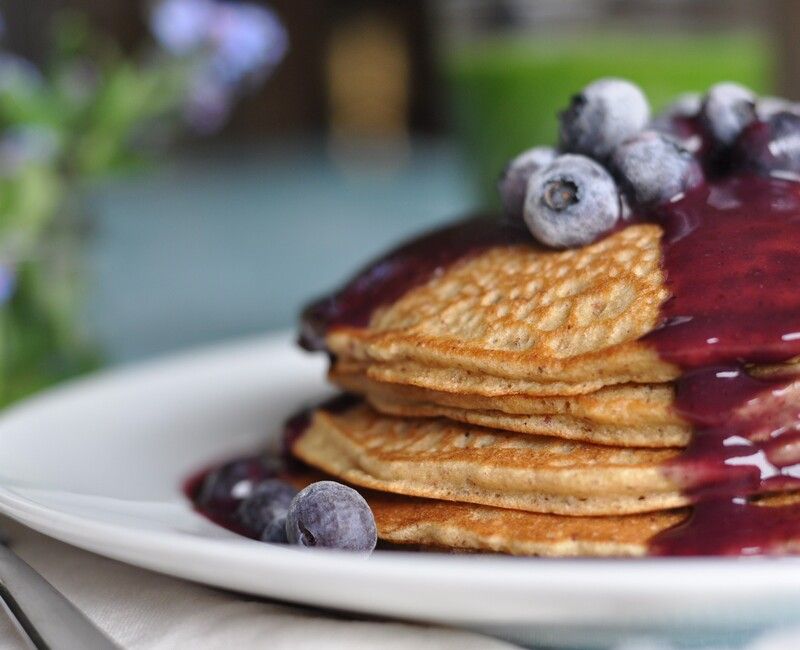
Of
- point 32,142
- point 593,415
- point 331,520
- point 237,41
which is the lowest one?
point 331,520

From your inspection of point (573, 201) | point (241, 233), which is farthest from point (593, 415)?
point (241, 233)

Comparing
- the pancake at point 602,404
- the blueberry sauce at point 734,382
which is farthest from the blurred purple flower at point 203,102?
the blueberry sauce at point 734,382

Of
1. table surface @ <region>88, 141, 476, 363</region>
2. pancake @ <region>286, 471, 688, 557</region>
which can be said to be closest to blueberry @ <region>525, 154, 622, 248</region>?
pancake @ <region>286, 471, 688, 557</region>

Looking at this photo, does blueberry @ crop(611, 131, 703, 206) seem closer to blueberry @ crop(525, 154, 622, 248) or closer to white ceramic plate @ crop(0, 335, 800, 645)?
blueberry @ crop(525, 154, 622, 248)

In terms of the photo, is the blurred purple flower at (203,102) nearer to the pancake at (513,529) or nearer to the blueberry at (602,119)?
the blueberry at (602,119)

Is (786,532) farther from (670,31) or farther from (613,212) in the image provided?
(670,31)

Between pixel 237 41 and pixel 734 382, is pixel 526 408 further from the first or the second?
pixel 237 41
